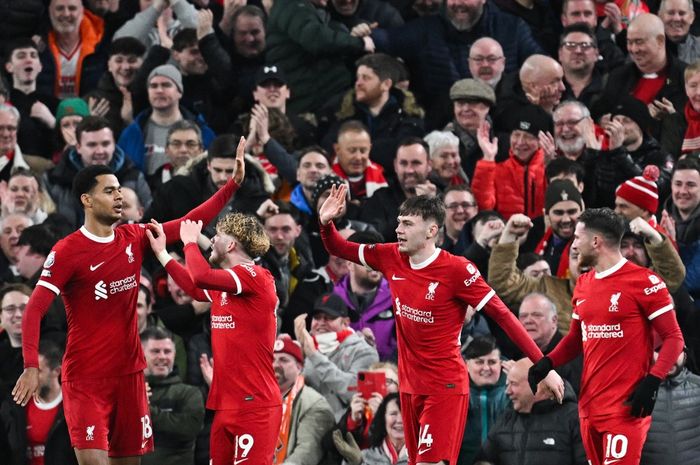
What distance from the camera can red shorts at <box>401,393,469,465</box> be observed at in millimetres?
13234

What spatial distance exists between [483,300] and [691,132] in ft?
17.8

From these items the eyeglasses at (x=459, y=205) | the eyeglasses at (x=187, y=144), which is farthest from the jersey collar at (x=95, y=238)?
the eyeglasses at (x=459, y=205)

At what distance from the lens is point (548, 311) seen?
15.4m

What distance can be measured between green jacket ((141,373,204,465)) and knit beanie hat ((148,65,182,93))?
4.22 metres

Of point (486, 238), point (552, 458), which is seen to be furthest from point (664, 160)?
point (552, 458)

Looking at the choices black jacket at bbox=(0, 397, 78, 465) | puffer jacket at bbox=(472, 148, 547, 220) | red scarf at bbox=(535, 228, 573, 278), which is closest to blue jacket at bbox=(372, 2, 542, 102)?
puffer jacket at bbox=(472, 148, 547, 220)

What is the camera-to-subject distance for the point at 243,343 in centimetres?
1339

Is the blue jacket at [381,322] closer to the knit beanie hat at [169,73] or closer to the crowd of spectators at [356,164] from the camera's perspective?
the crowd of spectators at [356,164]

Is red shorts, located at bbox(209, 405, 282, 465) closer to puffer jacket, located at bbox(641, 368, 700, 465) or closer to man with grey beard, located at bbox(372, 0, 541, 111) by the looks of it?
puffer jacket, located at bbox(641, 368, 700, 465)

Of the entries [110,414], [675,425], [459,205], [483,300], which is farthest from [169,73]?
[675,425]

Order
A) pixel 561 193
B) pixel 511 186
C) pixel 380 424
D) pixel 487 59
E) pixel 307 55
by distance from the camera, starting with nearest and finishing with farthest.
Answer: pixel 380 424
pixel 561 193
pixel 511 186
pixel 487 59
pixel 307 55

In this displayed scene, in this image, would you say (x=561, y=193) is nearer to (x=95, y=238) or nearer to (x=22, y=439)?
(x=95, y=238)

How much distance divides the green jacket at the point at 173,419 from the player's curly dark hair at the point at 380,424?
1.63 metres

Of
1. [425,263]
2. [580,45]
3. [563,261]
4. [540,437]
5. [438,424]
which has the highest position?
[580,45]
